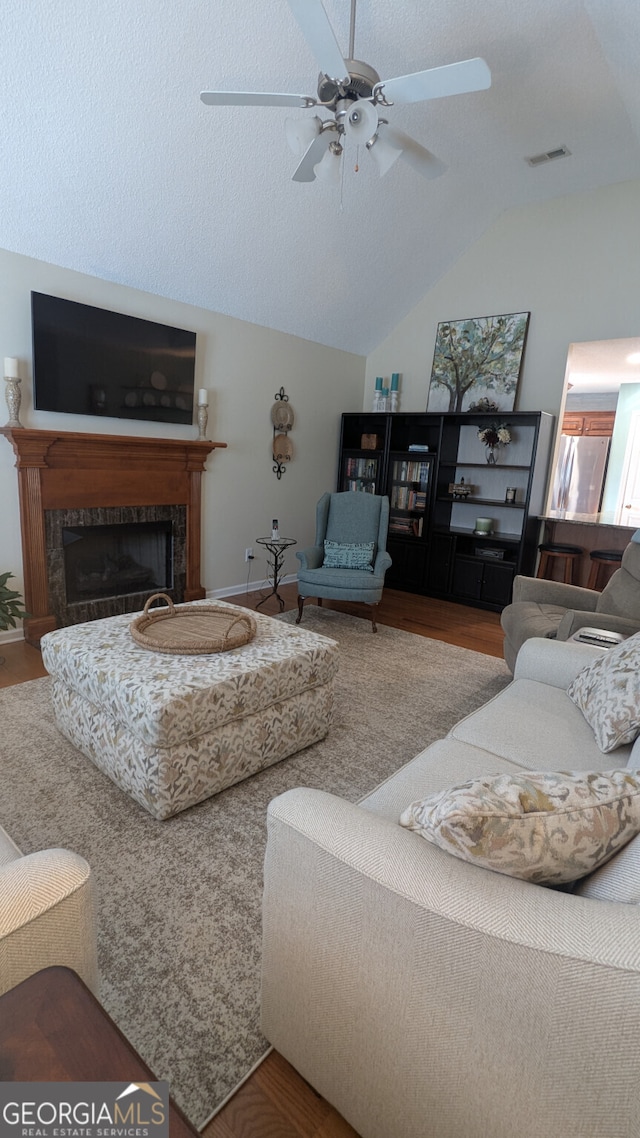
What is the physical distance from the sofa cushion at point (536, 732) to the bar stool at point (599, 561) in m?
2.63

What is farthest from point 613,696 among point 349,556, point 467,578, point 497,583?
point 467,578

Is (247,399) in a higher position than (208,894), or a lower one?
higher

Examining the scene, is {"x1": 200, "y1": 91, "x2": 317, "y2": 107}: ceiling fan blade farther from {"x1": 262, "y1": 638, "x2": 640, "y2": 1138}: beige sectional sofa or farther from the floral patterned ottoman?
{"x1": 262, "y1": 638, "x2": 640, "y2": 1138}: beige sectional sofa

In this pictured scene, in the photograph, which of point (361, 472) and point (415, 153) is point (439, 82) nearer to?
point (415, 153)

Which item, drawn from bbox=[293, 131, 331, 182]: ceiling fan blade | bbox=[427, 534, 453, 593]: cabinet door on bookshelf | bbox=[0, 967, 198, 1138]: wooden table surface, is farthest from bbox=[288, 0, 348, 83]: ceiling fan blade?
bbox=[427, 534, 453, 593]: cabinet door on bookshelf

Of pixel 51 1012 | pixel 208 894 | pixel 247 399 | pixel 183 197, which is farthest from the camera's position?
pixel 247 399

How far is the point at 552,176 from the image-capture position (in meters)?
4.20

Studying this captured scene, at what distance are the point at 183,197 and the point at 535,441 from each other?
3.09 m

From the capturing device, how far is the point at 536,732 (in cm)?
173

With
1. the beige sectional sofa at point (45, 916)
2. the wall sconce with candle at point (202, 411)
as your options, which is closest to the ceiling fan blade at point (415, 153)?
the wall sconce with candle at point (202, 411)

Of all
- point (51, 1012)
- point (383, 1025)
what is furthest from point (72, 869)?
point (383, 1025)

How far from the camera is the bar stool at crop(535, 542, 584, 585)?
4449mm

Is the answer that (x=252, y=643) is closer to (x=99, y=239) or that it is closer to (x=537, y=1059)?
(x=537, y=1059)

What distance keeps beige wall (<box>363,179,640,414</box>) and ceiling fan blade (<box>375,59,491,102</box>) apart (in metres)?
2.79
